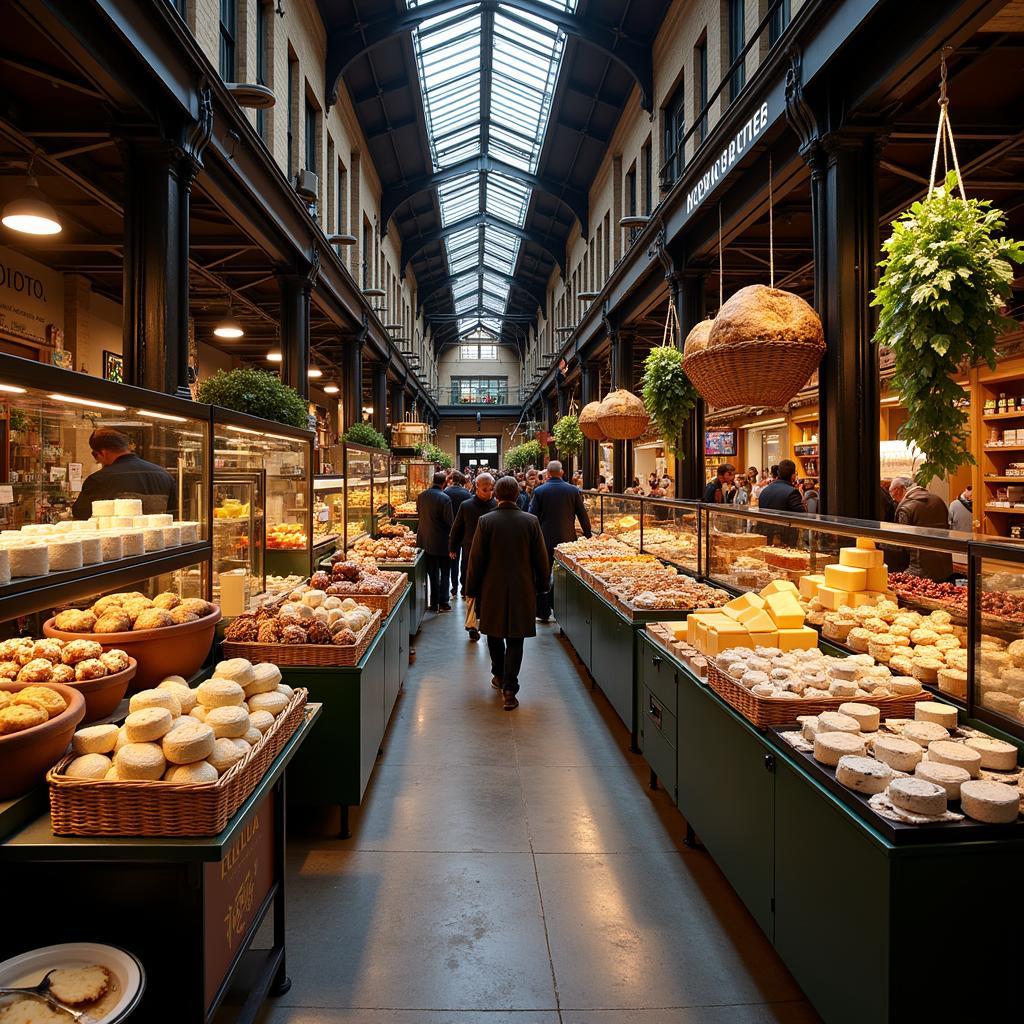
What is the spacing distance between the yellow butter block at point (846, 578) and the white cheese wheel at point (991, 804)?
1.68 metres

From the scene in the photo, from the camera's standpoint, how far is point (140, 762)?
1.95 meters

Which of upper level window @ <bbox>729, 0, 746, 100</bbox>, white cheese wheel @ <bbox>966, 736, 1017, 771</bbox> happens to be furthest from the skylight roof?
white cheese wheel @ <bbox>966, 736, 1017, 771</bbox>

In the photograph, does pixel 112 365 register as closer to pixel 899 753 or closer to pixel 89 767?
pixel 89 767

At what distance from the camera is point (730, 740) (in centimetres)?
299

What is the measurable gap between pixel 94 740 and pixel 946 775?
2361 mm

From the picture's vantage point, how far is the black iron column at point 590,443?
55.1 feet

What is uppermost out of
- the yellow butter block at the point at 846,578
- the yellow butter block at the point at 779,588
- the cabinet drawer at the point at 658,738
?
the yellow butter block at the point at 846,578

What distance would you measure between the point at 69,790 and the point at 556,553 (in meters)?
6.79

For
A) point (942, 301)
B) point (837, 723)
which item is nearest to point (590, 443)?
point (942, 301)

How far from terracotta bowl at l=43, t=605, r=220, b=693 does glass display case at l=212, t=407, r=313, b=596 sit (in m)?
1.00

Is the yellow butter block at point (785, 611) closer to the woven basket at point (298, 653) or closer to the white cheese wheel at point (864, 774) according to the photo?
the white cheese wheel at point (864, 774)

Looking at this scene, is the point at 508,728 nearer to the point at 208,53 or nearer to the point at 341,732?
the point at 341,732

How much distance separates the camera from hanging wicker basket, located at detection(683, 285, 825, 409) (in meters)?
4.28

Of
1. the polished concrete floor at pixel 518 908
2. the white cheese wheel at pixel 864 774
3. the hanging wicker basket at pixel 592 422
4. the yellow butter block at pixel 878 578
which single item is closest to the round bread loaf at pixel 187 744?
the polished concrete floor at pixel 518 908
